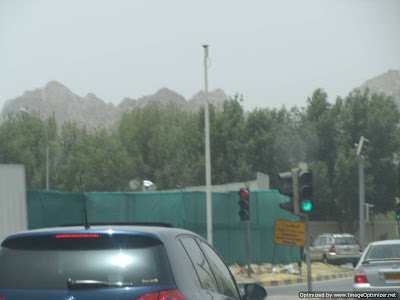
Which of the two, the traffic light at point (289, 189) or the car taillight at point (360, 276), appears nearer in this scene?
the car taillight at point (360, 276)

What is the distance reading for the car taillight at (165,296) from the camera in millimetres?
4691

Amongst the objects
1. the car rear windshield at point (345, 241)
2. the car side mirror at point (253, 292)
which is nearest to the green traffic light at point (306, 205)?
the car side mirror at point (253, 292)

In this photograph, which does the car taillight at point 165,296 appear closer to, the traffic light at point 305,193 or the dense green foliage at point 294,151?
the traffic light at point 305,193

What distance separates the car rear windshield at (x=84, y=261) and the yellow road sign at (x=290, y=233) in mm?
21398

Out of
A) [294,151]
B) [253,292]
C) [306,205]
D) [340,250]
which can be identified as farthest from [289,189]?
[294,151]

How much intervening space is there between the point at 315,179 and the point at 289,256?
40.4 m

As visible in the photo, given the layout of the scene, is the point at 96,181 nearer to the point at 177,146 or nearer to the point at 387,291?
the point at 177,146

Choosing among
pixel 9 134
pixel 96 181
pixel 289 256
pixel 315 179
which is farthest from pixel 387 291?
pixel 9 134

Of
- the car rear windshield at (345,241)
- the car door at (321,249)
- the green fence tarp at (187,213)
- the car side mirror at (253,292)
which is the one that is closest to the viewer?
the car side mirror at (253,292)

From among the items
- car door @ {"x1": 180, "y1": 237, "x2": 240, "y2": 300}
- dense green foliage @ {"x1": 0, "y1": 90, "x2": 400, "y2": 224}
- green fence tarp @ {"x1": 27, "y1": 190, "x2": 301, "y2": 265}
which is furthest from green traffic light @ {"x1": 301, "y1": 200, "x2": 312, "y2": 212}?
dense green foliage @ {"x1": 0, "y1": 90, "x2": 400, "y2": 224}

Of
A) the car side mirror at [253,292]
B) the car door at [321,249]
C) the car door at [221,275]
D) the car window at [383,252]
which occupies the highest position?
the car door at [221,275]

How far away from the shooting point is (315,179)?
70812 mm

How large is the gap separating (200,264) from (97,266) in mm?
980

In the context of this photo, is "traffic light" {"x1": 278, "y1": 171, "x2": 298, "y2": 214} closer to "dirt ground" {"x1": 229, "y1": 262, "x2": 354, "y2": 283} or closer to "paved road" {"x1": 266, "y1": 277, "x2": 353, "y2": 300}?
"paved road" {"x1": 266, "y1": 277, "x2": 353, "y2": 300}
